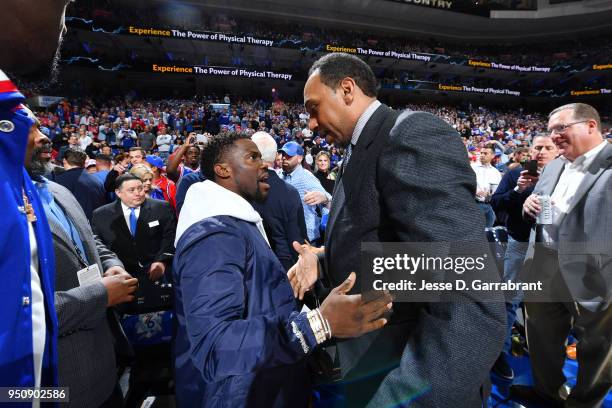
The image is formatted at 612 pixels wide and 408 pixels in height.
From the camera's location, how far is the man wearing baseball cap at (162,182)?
464 cm

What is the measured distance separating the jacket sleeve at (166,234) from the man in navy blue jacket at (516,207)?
3106 millimetres

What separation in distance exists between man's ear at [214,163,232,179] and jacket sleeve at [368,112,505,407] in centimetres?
92

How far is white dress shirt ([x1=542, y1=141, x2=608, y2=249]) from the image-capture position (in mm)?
2330

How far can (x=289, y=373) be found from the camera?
1.44 m

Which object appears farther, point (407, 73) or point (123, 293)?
point (407, 73)

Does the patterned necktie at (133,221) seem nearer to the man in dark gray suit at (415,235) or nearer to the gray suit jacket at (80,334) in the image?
the gray suit jacket at (80,334)

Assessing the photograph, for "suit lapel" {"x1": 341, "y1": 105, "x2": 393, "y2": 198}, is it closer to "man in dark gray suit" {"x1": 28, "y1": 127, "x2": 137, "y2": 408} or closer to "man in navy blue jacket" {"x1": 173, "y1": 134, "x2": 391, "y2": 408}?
"man in navy blue jacket" {"x1": 173, "y1": 134, "x2": 391, "y2": 408}

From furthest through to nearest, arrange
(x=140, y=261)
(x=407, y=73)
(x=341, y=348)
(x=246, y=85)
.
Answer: (x=407, y=73), (x=246, y=85), (x=140, y=261), (x=341, y=348)

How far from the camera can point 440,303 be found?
3.00 ft

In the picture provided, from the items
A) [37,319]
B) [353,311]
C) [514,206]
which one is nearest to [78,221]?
[37,319]

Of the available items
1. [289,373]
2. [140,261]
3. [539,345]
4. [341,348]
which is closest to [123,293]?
[289,373]

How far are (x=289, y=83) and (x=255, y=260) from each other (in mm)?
23055

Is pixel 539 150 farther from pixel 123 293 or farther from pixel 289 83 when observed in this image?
pixel 289 83

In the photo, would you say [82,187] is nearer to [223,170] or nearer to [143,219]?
[143,219]
